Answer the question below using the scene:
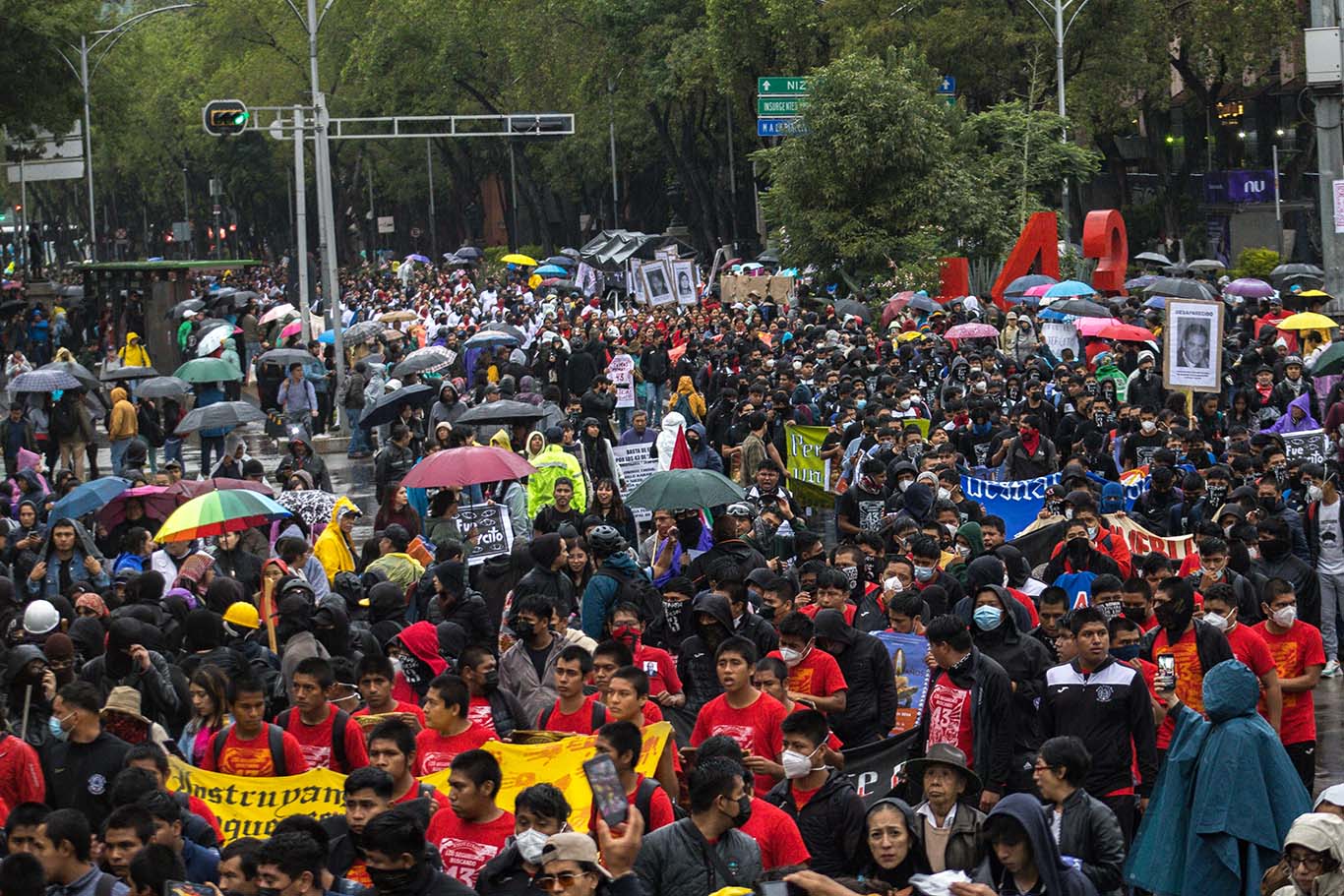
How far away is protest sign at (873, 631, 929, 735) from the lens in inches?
401

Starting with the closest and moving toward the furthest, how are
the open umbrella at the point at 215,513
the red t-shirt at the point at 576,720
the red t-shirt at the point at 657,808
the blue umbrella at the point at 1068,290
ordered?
the red t-shirt at the point at 657,808 → the red t-shirt at the point at 576,720 → the open umbrella at the point at 215,513 → the blue umbrella at the point at 1068,290

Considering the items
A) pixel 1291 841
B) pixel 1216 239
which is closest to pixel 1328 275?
→ pixel 1291 841

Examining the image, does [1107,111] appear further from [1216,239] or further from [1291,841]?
[1291,841]

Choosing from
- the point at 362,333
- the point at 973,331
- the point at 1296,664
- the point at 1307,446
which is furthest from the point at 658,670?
the point at 362,333

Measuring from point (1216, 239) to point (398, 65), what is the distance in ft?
78.1

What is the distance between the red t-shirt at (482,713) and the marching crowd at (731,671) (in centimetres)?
2

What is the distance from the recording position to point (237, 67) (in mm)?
71375

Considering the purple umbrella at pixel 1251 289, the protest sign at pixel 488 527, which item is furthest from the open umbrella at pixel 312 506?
the purple umbrella at pixel 1251 289

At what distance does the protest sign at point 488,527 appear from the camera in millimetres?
14352

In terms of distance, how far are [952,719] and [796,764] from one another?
1417 mm

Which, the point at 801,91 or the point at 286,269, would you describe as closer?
the point at 801,91

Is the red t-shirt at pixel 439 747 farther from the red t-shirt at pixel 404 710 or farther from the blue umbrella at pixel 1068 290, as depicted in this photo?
the blue umbrella at pixel 1068 290

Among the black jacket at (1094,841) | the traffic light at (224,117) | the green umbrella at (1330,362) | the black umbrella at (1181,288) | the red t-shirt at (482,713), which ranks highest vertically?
the traffic light at (224,117)

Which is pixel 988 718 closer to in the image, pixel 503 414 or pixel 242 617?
pixel 242 617
